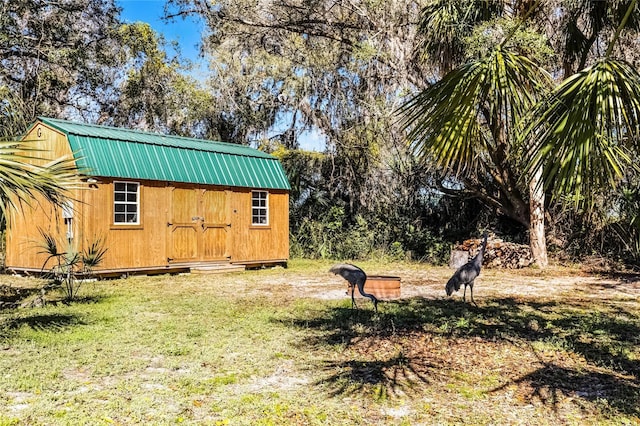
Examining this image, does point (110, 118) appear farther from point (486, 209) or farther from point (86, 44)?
point (486, 209)

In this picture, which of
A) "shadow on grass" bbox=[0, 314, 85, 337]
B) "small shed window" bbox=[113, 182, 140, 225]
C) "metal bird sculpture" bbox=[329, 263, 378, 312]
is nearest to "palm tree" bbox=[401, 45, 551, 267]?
"metal bird sculpture" bbox=[329, 263, 378, 312]

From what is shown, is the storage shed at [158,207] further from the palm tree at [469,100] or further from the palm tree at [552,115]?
the palm tree at [552,115]

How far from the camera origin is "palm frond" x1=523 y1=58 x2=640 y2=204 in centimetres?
395

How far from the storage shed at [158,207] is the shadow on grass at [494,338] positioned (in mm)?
5791

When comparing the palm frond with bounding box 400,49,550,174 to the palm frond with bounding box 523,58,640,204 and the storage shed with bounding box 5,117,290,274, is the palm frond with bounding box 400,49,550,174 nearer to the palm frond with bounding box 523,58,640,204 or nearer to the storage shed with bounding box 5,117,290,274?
the palm frond with bounding box 523,58,640,204

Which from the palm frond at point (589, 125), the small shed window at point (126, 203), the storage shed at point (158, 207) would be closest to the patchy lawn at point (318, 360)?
the palm frond at point (589, 125)

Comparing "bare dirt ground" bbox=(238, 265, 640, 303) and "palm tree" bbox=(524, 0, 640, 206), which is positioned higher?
"palm tree" bbox=(524, 0, 640, 206)

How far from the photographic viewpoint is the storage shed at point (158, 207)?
1153 centimetres

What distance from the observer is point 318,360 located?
17.4 ft

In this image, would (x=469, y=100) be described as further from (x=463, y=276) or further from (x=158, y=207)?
(x=158, y=207)

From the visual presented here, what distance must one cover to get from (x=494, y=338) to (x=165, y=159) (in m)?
8.78

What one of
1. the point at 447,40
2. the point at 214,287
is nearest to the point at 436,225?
the point at 447,40

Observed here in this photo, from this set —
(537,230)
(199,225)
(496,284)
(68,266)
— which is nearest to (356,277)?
(68,266)

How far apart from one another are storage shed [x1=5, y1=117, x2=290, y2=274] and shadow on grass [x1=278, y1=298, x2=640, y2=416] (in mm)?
5791
